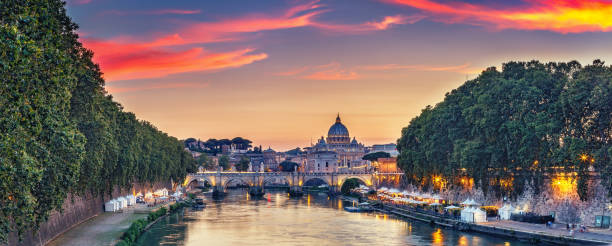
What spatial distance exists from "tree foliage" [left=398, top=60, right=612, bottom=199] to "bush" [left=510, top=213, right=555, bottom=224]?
3816 mm

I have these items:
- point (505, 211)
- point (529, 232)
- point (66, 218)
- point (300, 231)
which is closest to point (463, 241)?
point (529, 232)

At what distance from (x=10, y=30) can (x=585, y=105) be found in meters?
46.4

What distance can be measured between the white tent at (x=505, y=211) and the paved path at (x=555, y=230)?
6.22ft

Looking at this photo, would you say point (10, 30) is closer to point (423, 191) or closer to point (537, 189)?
point (537, 189)

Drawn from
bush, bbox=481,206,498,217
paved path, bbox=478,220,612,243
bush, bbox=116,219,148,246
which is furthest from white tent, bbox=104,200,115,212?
paved path, bbox=478,220,612,243

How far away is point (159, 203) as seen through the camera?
356 ft

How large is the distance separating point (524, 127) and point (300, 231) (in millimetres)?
25872

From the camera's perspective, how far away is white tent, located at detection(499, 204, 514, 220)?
233 feet

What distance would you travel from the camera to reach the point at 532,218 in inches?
2606

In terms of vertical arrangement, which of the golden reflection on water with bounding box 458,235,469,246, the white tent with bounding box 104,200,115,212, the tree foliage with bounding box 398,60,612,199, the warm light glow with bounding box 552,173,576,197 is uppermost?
the tree foliage with bounding box 398,60,612,199

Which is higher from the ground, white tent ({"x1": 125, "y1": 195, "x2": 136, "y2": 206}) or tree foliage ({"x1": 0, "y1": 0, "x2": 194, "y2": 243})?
tree foliage ({"x1": 0, "y1": 0, "x2": 194, "y2": 243})

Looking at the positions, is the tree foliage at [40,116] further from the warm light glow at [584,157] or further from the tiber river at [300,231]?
the warm light glow at [584,157]

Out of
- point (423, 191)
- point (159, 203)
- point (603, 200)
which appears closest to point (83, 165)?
point (603, 200)

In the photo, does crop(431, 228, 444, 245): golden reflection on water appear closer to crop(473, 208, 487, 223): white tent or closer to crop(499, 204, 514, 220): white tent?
crop(473, 208, 487, 223): white tent
